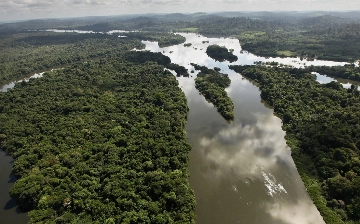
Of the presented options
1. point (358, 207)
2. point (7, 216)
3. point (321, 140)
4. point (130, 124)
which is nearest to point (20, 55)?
point (130, 124)

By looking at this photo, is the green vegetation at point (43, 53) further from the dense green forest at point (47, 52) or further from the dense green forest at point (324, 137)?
the dense green forest at point (324, 137)

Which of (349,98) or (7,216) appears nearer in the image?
(7,216)

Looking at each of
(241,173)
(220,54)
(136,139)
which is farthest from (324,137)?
(220,54)

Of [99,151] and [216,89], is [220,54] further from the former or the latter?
[99,151]

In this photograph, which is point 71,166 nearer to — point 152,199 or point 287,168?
point 152,199

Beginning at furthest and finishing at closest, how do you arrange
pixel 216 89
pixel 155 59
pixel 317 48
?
pixel 317 48
pixel 155 59
pixel 216 89
